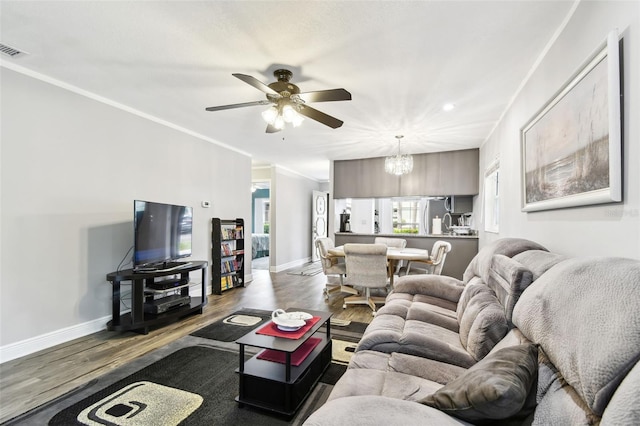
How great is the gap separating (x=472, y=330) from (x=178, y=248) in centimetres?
345

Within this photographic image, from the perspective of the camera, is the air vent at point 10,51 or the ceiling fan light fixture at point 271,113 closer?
the air vent at point 10,51

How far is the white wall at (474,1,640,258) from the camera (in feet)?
3.99

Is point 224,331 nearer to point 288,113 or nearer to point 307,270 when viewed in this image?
point 288,113

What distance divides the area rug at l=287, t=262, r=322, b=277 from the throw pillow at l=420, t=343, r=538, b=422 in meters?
5.59

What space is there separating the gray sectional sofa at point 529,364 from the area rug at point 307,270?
16.6 ft

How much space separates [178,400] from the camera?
1.94 metres

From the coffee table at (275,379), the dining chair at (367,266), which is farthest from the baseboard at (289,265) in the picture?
the coffee table at (275,379)

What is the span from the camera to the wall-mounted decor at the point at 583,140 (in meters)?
1.29

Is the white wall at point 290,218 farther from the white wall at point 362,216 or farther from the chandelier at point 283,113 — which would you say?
the chandelier at point 283,113

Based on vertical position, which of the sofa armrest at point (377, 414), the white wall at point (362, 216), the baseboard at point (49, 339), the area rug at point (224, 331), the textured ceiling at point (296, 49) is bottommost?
the area rug at point (224, 331)

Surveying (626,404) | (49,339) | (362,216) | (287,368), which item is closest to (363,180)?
(362,216)

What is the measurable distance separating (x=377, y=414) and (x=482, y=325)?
0.86 m

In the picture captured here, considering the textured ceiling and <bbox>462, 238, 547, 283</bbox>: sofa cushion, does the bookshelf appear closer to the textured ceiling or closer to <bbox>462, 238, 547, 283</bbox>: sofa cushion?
the textured ceiling

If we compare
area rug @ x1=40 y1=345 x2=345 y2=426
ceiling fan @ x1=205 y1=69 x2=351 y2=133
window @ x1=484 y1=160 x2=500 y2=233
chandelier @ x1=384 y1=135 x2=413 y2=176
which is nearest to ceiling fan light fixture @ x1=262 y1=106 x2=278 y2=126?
ceiling fan @ x1=205 y1=69 x2=351 y2=133
